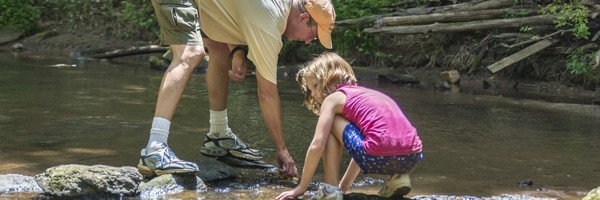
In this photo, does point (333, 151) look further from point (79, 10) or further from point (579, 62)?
point (79, 10)

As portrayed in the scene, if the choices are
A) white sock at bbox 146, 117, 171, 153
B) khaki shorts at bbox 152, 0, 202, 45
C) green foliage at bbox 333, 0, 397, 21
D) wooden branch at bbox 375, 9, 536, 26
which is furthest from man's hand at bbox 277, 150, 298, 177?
green foliage at bbox 333, 0, 397, 21

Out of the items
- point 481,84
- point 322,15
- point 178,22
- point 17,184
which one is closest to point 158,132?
point 178,22

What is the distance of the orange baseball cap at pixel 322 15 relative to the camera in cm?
385

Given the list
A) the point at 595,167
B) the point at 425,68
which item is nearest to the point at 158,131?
the point at 595,167

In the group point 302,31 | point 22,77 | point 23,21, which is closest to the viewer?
point 302,31

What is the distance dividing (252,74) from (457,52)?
299 centimetres

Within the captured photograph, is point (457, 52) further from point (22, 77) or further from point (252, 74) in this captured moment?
point (22, 77)

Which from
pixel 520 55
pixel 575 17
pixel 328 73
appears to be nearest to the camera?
pixel 328 73

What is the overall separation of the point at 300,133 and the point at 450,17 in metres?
5.75

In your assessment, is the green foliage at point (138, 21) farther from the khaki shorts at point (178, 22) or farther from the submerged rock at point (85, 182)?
the submerged rock at point (85, 182)

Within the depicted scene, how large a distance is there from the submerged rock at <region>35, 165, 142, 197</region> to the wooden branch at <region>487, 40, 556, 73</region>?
709 cm

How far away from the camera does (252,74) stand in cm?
1084

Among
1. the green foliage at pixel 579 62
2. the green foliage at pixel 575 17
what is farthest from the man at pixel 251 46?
the green foliage at pixel 579 62

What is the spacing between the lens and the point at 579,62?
9.18m
